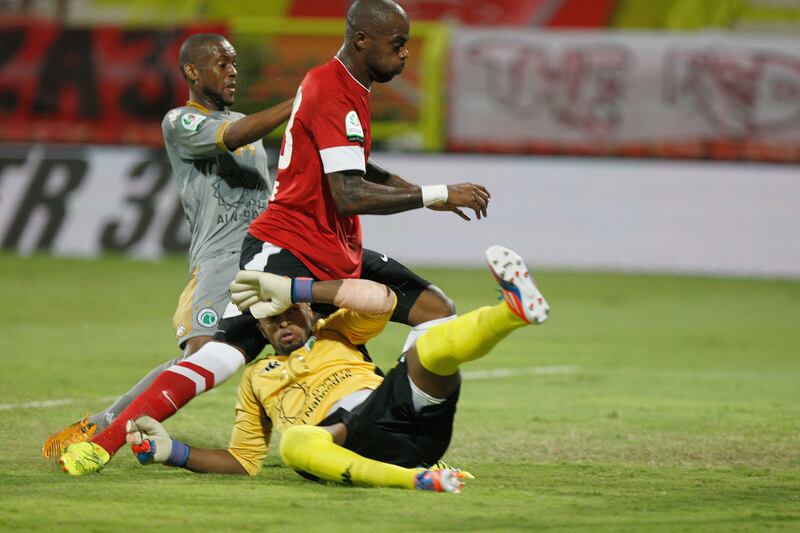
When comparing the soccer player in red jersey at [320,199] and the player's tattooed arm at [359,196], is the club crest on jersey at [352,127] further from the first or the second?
the player's tattooed arm at [359,196]

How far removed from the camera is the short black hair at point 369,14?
5.83m

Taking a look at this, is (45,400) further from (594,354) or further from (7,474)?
(594,354)

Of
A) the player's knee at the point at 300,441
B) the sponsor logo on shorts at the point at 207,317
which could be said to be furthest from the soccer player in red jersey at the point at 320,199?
the player's knee at the point at 300,441

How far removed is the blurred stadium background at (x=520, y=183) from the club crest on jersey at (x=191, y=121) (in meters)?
1.96

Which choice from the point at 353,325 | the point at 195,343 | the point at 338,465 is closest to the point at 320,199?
the point at 353,325

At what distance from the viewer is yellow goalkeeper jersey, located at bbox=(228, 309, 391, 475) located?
574 cm

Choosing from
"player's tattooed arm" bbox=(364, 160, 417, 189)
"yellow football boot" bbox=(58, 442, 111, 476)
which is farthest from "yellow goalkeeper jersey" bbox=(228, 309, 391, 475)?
"player's tattooed arm" bbox=(364, 160, 417, 189)

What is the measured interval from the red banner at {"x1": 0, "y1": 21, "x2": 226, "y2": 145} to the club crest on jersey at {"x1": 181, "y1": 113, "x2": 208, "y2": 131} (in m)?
12.4

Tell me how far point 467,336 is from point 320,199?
3.66ft

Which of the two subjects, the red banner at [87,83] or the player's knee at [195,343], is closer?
the player's knee at [195,343]

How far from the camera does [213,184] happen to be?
22.2ft

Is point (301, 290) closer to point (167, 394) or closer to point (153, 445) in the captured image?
point (167, 394)

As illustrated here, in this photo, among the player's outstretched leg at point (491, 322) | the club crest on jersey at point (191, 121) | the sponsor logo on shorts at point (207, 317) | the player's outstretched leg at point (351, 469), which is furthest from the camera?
the club crest on jersey at point (191, 121)

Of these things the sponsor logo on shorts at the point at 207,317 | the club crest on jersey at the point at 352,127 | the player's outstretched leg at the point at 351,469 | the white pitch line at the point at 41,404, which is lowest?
the white pitch line at the point at 41,404
